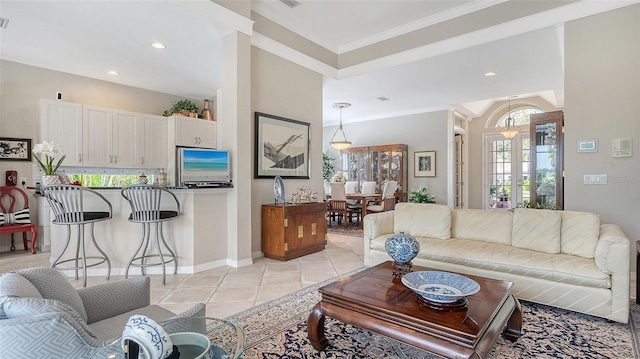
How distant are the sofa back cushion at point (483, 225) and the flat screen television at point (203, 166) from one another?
8.78ft

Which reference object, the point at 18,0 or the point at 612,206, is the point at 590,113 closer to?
the point at 612,206

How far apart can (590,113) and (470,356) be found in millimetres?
3330

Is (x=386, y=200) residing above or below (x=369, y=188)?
below

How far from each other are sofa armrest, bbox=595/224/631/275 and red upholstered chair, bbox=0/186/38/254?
21.2 feet

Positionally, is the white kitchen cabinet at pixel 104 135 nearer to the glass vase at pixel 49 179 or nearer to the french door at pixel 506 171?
the glass vase at pixel 49 179

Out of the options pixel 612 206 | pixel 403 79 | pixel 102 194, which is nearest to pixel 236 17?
pixel 102 194

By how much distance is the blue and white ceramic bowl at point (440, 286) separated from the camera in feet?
Result: 4.92

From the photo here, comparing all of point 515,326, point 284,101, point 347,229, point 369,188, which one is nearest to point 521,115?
point 369,188

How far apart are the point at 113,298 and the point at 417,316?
1475 mm

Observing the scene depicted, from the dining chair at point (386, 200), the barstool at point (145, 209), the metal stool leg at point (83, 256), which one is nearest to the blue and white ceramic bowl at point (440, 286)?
the barstool at point (145, 209)

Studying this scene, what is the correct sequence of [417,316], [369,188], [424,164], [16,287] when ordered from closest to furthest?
1. [16,287]
2. [417,316]
3. [369,188]
4. [424,164]

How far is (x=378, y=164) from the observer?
8.20 meters

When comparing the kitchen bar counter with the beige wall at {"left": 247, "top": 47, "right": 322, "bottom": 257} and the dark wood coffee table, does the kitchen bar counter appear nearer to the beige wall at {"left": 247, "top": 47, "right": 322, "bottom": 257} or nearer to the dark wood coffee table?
the beige wall at {"left": 247, "top": 47, "right": 322, "bottom": 257}

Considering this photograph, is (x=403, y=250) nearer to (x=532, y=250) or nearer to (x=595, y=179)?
(x=532, y=250)
